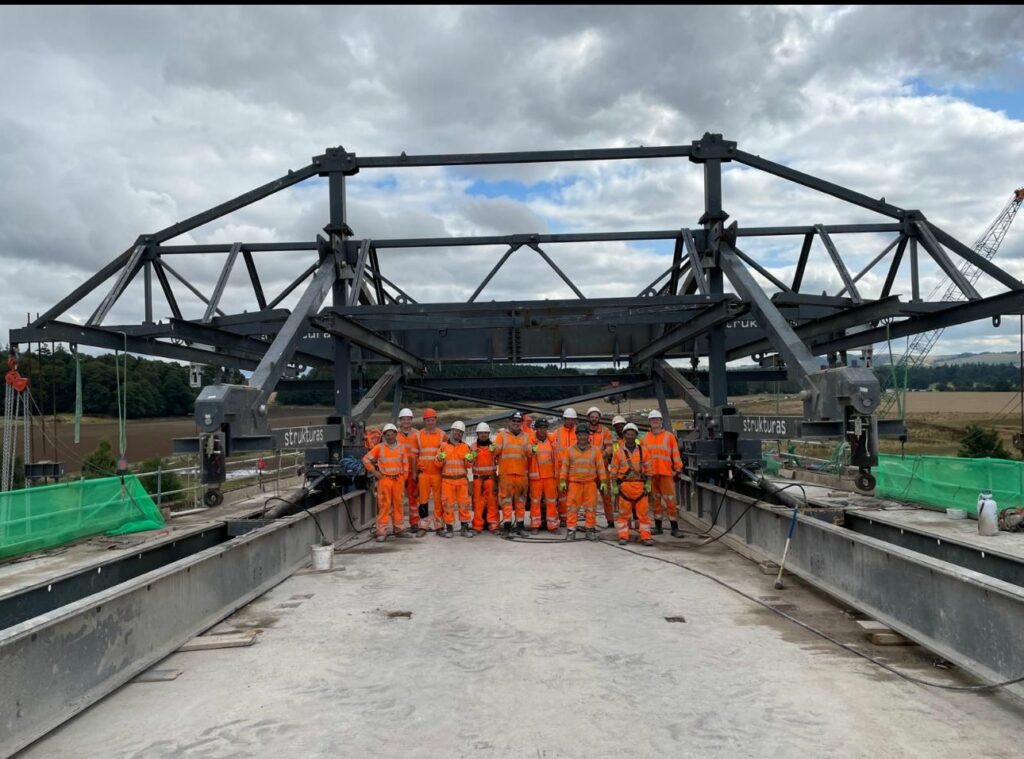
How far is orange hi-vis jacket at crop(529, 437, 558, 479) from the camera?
1221 cm

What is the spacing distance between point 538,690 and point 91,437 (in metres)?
41.9

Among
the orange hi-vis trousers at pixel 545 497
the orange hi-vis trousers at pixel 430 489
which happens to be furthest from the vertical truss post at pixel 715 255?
the orange hi-vis trousers at pixel 430 489

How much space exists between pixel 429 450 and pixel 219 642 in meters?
6.11

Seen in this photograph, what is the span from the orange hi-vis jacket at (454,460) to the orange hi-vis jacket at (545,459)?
1.19 meters

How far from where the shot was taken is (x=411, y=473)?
1273 cm

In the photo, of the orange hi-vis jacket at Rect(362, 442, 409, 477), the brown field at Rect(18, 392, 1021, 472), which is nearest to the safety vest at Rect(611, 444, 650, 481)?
the orange hi-vis jacket at Rect(362, 442, 409, 477)

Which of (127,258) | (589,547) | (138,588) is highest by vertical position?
(127,258)

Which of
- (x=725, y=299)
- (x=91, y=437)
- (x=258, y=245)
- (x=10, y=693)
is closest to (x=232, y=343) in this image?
(x=258, y=245)

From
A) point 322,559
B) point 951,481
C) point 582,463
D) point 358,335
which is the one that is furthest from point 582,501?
point 951,481

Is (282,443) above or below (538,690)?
above

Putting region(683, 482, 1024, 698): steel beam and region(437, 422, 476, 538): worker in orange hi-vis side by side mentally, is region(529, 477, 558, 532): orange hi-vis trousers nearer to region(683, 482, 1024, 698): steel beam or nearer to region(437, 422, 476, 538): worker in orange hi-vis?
region(437, 422, 476, 538): worker in orange hi-vis

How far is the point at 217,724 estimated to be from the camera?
466 cm

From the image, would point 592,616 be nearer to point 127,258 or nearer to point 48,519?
point 127,258

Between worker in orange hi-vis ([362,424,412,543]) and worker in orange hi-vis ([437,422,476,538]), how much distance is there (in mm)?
647
